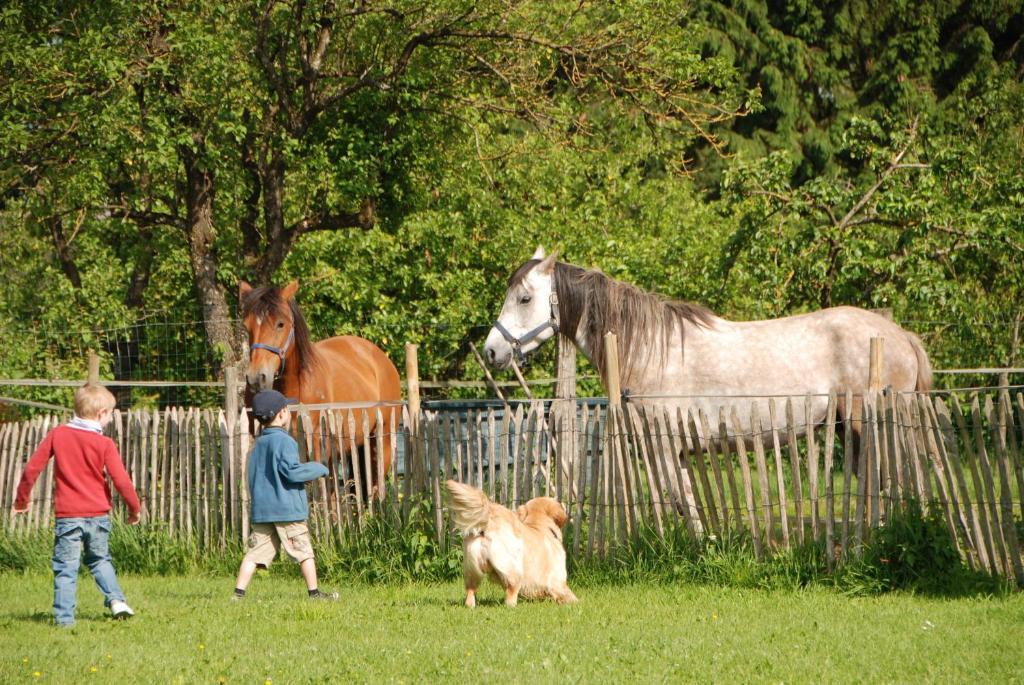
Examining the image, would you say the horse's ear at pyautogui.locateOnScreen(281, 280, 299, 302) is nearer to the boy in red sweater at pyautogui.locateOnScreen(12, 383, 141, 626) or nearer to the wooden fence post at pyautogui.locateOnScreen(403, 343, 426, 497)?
the wooden fence post at pyautogui.locateOnScreen(403, 343, 426, 497)

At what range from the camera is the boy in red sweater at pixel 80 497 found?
23.8 ft

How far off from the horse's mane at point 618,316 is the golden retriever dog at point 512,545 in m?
2.11

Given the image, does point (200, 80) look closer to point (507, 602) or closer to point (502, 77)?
point (502, 77)

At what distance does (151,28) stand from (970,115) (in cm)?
1278

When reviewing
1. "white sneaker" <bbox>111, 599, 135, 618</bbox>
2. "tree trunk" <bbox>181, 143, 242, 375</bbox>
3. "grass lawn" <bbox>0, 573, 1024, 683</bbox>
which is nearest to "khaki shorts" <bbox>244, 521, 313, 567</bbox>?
"grass lawn" <bbox>0, 573, 1024, 683</bbox>

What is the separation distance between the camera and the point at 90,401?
7398 millimetres

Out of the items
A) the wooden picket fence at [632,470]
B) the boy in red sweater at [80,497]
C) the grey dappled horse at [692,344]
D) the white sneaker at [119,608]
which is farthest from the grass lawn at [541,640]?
the grey dappled horse at [692,344]

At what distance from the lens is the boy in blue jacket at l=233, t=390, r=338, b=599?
7977mm

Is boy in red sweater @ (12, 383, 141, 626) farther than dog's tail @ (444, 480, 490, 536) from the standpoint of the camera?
Yes

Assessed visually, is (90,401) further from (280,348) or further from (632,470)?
(632,470)

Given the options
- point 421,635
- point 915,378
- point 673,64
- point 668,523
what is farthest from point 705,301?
point 421,635

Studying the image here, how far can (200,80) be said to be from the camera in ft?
42.9

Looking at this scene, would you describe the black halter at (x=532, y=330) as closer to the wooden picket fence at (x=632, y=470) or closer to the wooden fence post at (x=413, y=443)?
the wooden picket fence at (x=632, y=470)

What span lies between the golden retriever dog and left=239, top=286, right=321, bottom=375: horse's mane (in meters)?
3.40
